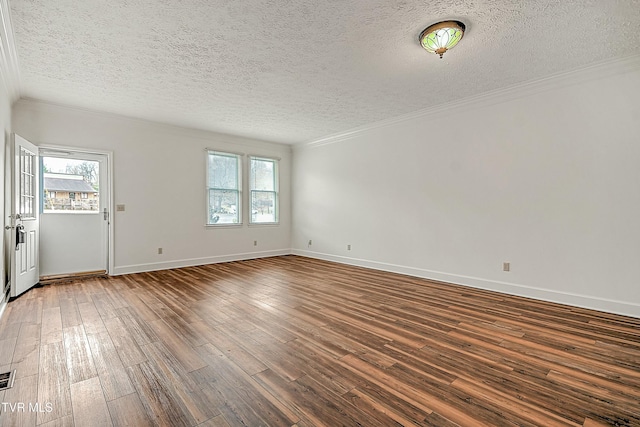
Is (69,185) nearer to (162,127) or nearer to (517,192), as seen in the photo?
(162,127)

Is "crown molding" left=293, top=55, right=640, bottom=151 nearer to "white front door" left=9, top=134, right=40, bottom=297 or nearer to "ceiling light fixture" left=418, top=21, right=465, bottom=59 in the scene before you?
"ceiling light fixture" left=418, top=21, right=465, bottom=59

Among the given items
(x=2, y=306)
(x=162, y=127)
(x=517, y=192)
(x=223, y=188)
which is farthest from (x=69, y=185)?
(x=517, y=192)

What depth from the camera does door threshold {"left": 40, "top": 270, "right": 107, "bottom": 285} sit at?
15.4ft

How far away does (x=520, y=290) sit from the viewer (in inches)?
A: 157

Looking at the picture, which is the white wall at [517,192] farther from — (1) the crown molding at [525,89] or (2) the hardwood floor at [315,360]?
(2) the hardwood floor at [315,360]

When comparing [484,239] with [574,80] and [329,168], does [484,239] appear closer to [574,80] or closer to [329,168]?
[574,80]

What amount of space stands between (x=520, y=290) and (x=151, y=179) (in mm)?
6196

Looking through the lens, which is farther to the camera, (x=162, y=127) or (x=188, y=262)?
(x=188, y=262)

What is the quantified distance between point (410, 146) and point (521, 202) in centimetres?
193

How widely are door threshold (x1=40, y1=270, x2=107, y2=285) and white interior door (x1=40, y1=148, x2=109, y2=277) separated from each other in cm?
4

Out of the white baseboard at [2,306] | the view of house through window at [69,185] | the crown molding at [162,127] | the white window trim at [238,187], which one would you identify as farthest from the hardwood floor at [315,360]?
the crown molding at [162,127]

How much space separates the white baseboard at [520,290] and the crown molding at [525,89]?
2.51 m

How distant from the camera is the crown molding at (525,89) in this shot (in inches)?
130

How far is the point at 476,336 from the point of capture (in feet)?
8.85
